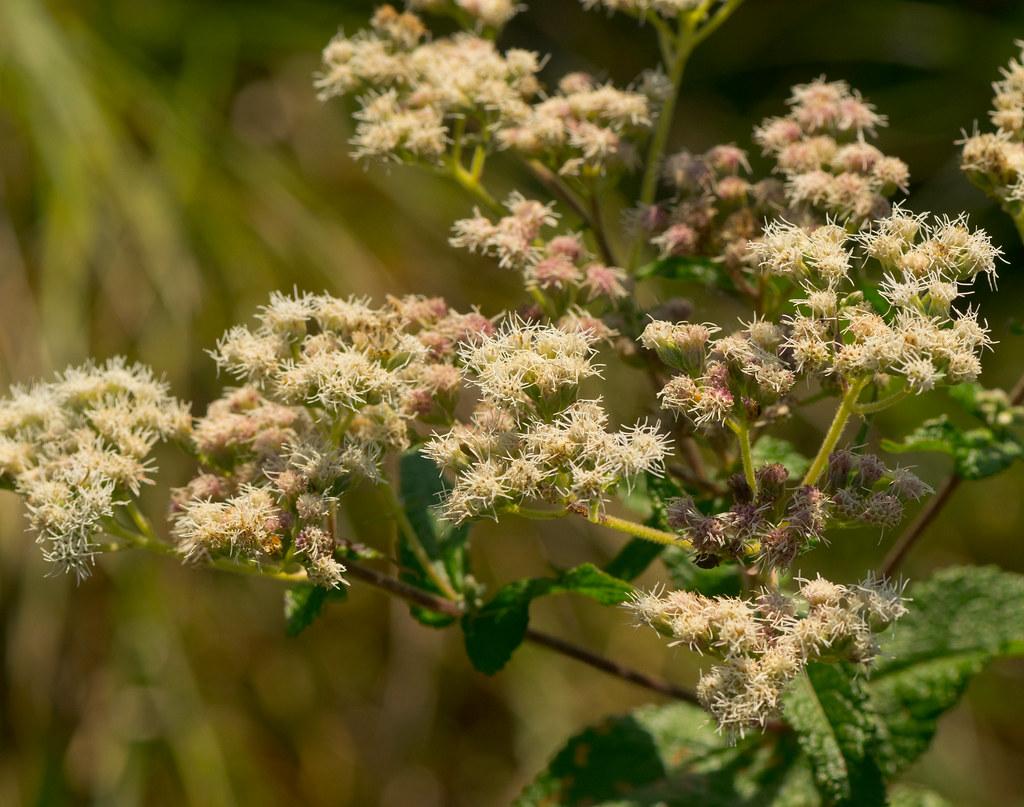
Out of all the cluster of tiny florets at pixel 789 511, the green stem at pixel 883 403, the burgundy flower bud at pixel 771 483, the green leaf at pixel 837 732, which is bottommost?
the green leaf at pixel 837 732

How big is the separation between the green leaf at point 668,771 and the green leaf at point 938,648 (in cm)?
24

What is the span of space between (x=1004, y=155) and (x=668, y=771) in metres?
1.36

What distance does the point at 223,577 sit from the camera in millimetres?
4609

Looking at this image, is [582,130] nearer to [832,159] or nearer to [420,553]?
[832,159]

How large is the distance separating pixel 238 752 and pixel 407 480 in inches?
101

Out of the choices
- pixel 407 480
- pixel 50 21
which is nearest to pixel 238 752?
pixel 407 480

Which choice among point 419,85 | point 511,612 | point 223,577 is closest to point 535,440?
point 511,612

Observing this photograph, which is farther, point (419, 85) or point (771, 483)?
point (419, 85)

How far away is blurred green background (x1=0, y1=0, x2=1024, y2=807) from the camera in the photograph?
425 centimetres

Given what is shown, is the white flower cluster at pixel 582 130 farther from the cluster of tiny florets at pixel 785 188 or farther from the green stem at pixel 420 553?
the green stem at pixel 420 553

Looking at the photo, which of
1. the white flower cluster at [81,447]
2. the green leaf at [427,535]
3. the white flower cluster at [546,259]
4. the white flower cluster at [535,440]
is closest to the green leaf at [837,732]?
the white flower cluster at [535,440]

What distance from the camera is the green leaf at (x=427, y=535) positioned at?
2.14m

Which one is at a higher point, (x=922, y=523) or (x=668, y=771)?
(x=922, y=523)

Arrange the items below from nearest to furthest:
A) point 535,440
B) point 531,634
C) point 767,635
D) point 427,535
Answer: point 767,635
point 535,440
point 531,634
point 427,535
